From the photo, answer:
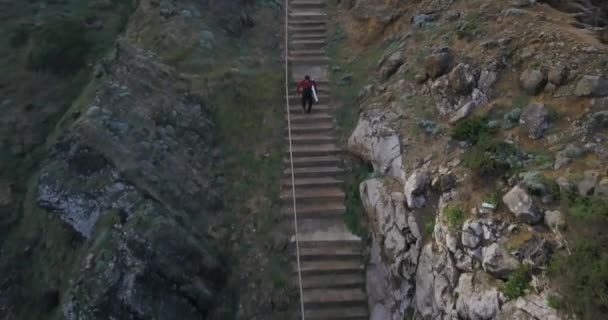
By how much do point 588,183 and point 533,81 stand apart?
10.2 ft

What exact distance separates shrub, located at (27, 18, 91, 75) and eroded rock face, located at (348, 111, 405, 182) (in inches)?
397

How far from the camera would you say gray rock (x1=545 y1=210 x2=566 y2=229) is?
7699 millimetres

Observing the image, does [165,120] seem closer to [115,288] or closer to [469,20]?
[115,288]

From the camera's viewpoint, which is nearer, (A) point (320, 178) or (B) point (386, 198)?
(B) point (386, 198)

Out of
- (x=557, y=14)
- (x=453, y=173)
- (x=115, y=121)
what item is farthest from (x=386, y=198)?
(x=115, y=121)

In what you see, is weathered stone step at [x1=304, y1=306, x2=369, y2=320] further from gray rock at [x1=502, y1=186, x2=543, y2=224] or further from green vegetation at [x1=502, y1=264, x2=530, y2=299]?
gray rock at [x1=502, y1=186, x2=543, y2=224]

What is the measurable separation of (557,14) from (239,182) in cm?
956

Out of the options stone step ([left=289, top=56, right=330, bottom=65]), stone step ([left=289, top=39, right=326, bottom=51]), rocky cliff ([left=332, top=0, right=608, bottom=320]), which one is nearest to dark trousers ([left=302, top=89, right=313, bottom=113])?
rocky cliff ([left=332, top=0, right=608, bottom=320])

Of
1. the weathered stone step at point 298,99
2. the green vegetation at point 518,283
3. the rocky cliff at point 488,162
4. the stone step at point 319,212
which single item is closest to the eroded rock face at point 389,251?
the rocky cliff at point 488,162

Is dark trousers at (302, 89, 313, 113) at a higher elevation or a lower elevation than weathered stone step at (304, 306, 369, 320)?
higher

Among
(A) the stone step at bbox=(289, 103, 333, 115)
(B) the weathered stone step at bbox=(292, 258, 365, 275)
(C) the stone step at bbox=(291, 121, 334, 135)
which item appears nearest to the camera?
(B) the weathered stone step at bbox=(292, 258, 365, 275)

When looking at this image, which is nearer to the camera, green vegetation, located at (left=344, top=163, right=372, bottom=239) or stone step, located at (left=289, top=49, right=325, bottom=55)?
green vegetation, located at (left=344, top=163, right=372, bottom=239)

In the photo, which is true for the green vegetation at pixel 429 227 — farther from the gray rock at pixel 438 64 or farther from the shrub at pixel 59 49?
the shrub at pixel 59 49

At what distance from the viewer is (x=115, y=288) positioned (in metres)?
10.5
